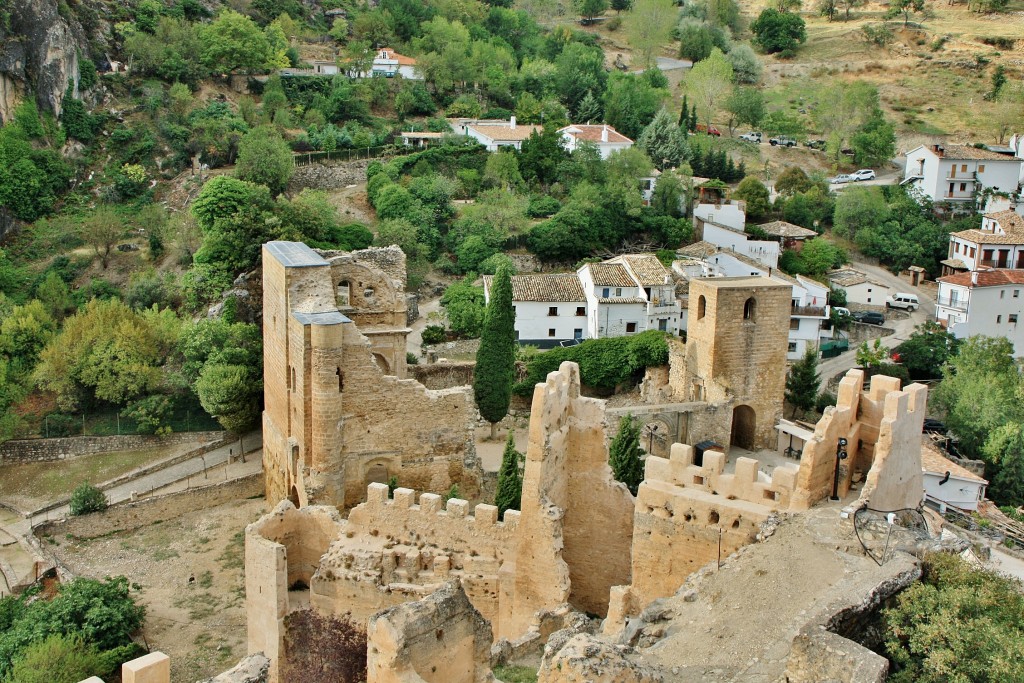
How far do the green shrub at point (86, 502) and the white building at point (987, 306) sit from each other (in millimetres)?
34538

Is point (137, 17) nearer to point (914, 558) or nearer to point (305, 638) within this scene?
point (305, 638)

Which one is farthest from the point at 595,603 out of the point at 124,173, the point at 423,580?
the point at 124,173

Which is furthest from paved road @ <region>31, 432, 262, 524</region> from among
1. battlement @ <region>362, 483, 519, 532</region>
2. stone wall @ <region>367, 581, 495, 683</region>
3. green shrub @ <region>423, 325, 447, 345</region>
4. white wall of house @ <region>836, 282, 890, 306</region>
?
white wall of house @ <region>836, 282, 890, 306</region>

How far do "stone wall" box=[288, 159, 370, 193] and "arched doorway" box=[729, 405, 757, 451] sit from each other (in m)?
28.1

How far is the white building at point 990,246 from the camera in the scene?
50.9 meters

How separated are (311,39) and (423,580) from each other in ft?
195

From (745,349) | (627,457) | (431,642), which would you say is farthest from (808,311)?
(431,642)

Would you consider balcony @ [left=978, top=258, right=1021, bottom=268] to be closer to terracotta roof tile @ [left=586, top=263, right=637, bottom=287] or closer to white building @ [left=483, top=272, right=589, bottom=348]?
terracotta roof tile @ [left=586, top=263, right=637, bottom=287]

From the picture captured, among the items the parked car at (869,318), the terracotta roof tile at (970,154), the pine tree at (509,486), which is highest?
the terracotta roof tile at (970,154)

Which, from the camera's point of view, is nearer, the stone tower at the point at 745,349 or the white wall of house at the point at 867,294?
the stone tower at the point at 745,349

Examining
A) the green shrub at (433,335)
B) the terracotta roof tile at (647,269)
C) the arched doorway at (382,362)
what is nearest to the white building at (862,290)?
the terracotta roof tile at (647,269)

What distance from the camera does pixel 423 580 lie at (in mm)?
19594

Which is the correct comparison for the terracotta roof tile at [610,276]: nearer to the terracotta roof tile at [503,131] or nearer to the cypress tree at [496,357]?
the cypress tree at [496,357]

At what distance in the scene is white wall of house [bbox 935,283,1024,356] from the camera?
47.1 meters
